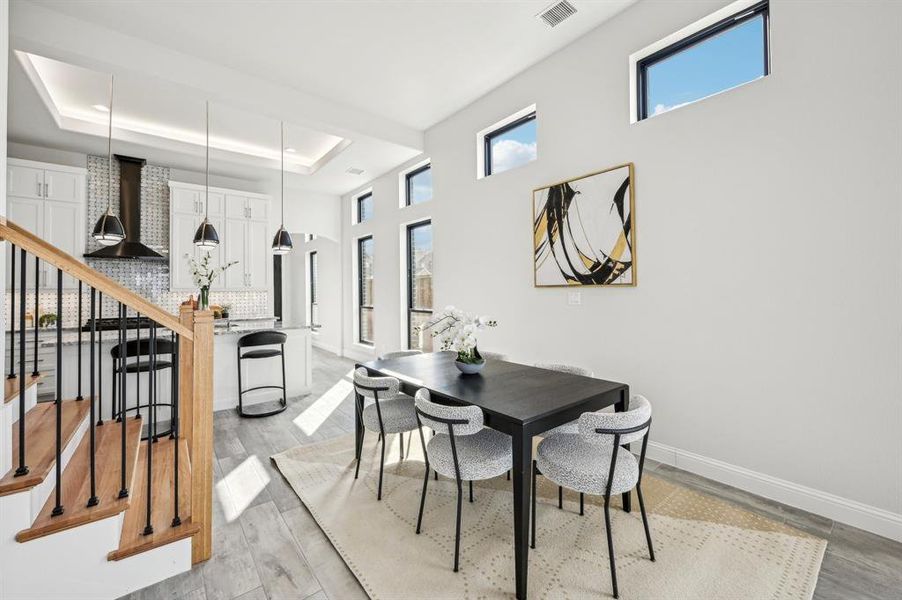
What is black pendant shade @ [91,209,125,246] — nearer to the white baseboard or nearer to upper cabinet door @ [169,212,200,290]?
upper cabinet door @ [169,212,200,290]

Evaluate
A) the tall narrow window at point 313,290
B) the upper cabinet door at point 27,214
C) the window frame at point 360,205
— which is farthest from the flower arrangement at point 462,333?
the tall narrow window at point 313,290

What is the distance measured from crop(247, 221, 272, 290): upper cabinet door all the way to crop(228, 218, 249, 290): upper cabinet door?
0.24ft

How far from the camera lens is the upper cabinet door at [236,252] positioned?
19.4 feet

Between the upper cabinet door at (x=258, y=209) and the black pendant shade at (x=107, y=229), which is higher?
the upper cabinet door at (x=258, y=209)

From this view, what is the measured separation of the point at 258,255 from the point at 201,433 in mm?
4834

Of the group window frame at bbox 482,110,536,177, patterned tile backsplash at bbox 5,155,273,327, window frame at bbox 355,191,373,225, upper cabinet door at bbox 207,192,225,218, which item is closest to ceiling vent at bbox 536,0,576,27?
window frame at bbox 482,110,536,177

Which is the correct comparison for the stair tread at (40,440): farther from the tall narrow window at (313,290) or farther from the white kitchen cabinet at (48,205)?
the tall narrow window at (313,290)

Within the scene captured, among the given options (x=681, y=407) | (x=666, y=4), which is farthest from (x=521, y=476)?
(x=666, y=4)

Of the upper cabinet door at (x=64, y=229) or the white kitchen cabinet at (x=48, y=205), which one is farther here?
the upper cabinet door at (x=64, y=229)

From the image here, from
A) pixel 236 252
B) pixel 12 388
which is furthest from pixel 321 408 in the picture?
pixel 236 252

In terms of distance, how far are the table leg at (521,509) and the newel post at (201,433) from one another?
1521 mm

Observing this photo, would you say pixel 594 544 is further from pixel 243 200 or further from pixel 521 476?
pixel 243 200

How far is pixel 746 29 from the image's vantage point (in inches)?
102

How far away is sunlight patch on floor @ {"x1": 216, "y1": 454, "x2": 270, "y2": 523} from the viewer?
7.85 feet
